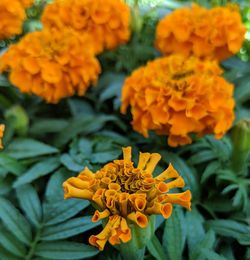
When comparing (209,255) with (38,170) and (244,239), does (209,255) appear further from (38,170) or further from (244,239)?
(38,170)

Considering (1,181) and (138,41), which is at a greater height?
(138,41)

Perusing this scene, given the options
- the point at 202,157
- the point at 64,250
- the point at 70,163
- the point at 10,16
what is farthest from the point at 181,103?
the point at 10,16

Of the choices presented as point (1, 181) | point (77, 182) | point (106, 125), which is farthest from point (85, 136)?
point (77, 182)

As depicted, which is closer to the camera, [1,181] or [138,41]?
[1,181]

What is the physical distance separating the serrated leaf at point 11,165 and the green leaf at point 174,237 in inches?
10.9

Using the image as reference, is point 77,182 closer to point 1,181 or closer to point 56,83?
point 1,181

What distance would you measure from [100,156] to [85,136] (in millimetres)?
132

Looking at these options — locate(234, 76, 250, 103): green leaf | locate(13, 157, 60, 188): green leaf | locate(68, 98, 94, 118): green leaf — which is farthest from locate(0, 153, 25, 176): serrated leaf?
locate(234, 76, 250, 103): green leaf

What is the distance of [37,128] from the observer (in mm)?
1126

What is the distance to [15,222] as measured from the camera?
2.74 ft

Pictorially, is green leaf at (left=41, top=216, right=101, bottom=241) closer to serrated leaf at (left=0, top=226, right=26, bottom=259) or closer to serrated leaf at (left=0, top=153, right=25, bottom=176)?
serrated leaf at (left=0, top=226, right=26, bottom=259)

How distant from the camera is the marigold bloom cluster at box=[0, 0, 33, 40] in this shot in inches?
46.2

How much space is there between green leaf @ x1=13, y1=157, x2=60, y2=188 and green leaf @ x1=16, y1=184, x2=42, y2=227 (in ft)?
0.05

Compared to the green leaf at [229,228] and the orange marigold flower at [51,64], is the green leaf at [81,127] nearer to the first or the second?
the orange marigold flower at [51,64]
